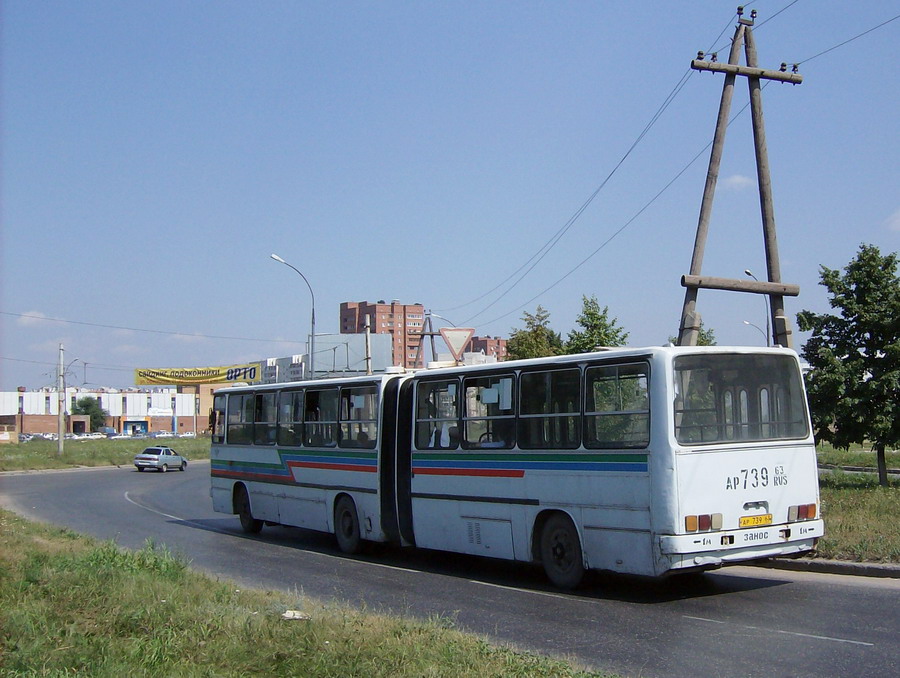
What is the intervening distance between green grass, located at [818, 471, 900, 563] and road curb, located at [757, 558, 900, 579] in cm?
20

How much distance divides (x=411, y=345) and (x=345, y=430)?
7032 inches

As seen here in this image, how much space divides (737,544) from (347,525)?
7.82m

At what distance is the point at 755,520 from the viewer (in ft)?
36.9

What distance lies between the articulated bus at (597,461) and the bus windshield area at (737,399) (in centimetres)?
2

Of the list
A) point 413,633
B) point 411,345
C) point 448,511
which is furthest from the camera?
point 411,345

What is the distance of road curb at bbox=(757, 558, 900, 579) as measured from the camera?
470 inches

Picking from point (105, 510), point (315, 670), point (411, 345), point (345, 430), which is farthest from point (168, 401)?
point (315, 670)

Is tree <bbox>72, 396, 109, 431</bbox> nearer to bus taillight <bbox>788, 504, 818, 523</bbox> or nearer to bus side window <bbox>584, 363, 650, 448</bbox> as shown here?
bus side window <bbox>584, 363, 650, 448</bbox>

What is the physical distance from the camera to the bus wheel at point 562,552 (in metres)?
12.1

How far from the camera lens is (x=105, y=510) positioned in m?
27.4

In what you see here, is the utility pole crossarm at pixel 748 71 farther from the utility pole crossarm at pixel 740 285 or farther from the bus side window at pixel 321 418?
the bus side window at pixel 321 418

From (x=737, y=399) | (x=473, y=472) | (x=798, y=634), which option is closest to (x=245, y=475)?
(x=473, y=472)

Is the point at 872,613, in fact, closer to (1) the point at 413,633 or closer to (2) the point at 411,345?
(1) the point at 413,633

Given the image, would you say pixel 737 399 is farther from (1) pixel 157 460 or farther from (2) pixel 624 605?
(1) pixel 157 460
